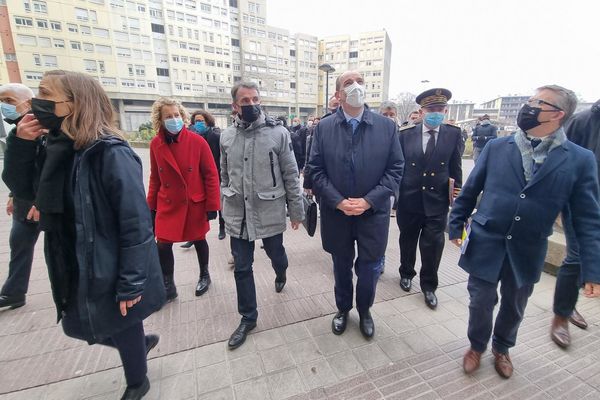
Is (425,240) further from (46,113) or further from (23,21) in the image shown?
(23,21)

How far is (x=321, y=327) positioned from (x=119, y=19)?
52.8m

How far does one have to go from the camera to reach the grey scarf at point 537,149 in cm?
202

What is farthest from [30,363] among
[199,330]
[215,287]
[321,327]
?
[321,327]

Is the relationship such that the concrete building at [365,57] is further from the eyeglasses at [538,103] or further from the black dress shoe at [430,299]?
the eyeglasses at [538,103]

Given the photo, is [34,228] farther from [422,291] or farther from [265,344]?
[422,291]

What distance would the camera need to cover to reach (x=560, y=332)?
8.86 feet

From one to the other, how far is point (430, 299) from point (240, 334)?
6.70ft

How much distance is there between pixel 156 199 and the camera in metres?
3.36

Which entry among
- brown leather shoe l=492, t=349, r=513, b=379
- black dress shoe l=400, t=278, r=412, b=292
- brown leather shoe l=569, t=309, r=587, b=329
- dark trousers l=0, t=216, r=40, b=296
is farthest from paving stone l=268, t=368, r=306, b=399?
dark trousers l=0, t=216, r=40, b=296

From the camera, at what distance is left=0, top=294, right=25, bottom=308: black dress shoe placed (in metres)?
3.13

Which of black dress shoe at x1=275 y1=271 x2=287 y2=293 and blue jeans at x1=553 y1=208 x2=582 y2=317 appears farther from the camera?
black dress shoe at x1=275 y1=271 x2=287 y2=293

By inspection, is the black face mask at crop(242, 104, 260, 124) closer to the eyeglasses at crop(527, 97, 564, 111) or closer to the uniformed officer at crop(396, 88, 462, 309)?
the uniformed officer at crop(396, 88, 462, 309)

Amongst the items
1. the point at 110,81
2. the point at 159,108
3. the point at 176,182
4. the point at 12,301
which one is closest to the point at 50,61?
the point at 110,81

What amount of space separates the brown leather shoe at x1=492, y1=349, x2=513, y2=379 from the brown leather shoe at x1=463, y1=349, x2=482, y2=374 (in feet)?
0.43
